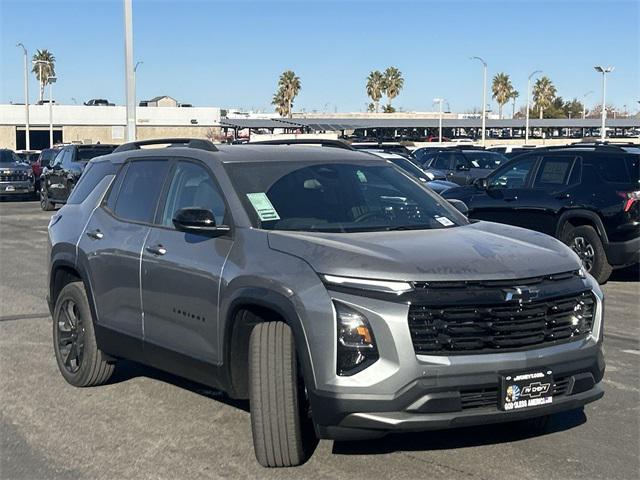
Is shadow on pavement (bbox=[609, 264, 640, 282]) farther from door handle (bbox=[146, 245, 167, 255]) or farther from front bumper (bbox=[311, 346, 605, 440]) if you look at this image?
front bumper (bbox=[311, 346, 605, 440])

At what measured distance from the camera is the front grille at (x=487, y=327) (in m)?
4.52

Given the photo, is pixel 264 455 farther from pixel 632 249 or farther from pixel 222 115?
pixel 222 115

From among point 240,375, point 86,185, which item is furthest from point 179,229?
point 86,185

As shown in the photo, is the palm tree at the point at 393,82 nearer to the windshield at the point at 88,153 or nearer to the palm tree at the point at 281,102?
the palm tree at the point at 281,102

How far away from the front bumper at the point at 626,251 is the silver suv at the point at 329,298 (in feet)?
19.5

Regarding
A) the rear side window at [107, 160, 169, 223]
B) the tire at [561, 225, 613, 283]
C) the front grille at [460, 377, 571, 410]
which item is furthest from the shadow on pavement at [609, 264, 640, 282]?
the front grille at [460, 377, 571, 410]

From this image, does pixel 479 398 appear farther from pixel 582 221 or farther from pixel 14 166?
pixel 14 166

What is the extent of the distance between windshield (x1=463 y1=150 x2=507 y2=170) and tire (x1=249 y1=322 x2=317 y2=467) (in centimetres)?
2159

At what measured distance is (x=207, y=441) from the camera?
18.2 feet

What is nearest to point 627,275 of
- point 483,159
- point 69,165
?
point 483,159

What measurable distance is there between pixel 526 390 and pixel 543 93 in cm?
12062

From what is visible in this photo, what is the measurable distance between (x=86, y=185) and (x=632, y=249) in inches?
286

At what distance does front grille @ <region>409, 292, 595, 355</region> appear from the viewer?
4.52 meters

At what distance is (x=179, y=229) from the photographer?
5609 millimetres
